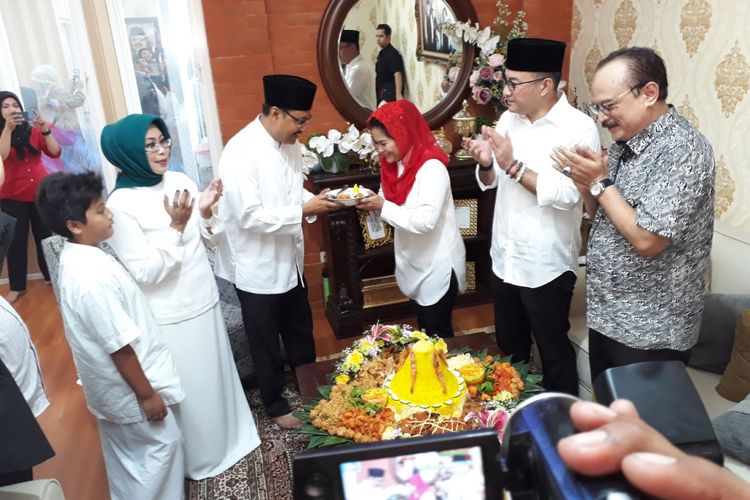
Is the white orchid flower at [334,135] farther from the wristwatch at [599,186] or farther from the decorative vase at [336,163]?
the wristwatch at [599,186]

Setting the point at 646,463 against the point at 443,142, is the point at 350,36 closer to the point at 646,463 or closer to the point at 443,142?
the point at 443,142

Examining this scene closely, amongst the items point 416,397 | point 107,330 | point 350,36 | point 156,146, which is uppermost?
point 350,36

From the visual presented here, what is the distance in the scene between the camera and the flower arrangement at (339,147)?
10.6 ft

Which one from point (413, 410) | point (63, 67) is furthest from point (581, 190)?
point (63, 67)

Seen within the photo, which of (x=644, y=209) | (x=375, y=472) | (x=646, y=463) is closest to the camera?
(x=646, y=463)

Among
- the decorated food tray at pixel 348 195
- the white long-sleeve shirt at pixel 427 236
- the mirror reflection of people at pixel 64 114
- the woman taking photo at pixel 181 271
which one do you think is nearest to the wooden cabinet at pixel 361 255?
the decorated food tray at pixel 348 195

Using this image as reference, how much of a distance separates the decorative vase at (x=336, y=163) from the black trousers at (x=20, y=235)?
2.39 metres

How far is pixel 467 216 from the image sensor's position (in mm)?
3658

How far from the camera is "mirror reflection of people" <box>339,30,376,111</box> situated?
3393mm

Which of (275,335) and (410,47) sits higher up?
(410,47)

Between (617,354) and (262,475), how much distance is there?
152cm

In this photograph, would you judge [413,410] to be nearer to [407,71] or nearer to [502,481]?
[502,481]

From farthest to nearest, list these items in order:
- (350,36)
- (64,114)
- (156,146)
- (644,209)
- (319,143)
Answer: (64,114) → (350,36) → (319,143) → (156,146) → (644,209)

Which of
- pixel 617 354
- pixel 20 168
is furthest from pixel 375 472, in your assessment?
pixel 20 168
